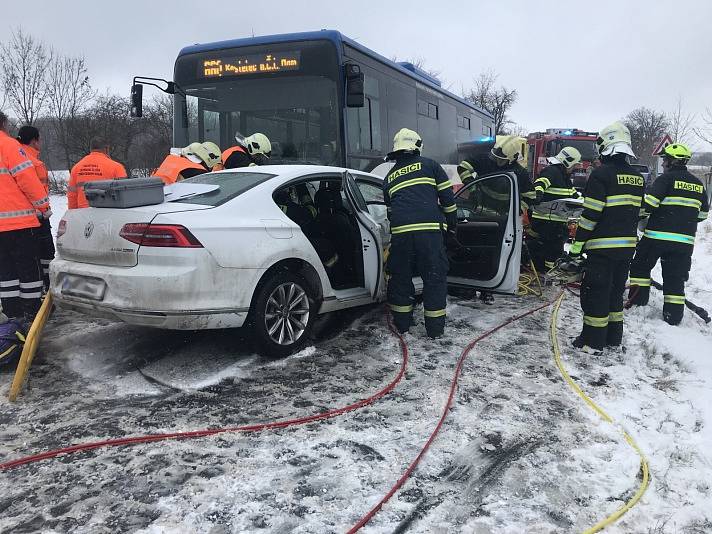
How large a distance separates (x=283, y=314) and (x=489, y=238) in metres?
2.65

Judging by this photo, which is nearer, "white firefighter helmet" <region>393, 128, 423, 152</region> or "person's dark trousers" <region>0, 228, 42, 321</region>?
"white firefighter helmet" <region>393, 128, 423, 152</region>

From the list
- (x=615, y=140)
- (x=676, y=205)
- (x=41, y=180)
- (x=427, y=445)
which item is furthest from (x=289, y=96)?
(x=427, y=445)

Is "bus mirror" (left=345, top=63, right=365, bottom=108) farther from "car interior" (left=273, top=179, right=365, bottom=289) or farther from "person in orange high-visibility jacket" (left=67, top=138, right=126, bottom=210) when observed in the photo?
"person in orange high-visibility jacket" (left=67, top=138, right=126, bottom=210)

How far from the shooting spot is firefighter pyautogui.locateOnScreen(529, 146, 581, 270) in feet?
23.6

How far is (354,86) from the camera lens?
260 inches

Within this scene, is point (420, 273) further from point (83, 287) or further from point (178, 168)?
point (178, 168)

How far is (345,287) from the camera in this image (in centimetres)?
485

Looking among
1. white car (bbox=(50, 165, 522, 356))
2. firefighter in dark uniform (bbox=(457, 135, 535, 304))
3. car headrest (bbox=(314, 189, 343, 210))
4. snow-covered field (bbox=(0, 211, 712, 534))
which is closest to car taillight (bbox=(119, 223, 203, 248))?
white car (bbox=(50, 165, 522, 356))

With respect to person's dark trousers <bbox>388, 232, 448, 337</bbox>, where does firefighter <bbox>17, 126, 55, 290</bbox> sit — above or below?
above

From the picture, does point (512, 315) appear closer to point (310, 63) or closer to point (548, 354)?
point (548, 354)

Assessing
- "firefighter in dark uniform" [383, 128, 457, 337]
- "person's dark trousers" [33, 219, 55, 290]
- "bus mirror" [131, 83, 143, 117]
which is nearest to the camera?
"firefighter in dark uniform" [383, 128, 457, 337]

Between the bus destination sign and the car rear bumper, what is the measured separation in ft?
13.6

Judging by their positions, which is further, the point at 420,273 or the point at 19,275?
the point at 19,275

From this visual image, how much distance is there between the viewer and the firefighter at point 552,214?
7.18m
